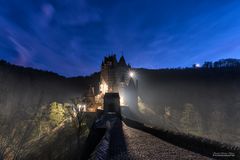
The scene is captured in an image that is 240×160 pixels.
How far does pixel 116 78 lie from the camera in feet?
169

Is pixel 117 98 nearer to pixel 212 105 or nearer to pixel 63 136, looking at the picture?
pixel 63 136

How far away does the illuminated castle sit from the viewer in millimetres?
49938

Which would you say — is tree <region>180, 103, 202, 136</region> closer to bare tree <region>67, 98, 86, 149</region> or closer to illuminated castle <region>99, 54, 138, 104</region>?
illuminated castle <region>99, 54, 138, 104</region>

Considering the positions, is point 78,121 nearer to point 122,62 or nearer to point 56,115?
point 56,115

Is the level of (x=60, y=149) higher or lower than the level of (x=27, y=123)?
lower

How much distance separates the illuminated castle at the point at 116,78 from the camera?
49938 millimetres

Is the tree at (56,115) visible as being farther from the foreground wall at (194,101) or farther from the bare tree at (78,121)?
the foreground wall at (194,101)

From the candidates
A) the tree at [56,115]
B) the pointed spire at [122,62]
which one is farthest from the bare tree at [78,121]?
the pointed spire at [122,62]

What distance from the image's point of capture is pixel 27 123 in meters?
45.0

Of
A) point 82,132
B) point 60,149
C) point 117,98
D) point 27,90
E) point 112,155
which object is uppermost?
point 27,90

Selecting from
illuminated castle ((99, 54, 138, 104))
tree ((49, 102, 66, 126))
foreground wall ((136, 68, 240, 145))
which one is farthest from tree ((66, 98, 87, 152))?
foreground wall ((136, 68, 240, 145))

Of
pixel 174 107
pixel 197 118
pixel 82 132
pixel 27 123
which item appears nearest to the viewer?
pixel 82 132

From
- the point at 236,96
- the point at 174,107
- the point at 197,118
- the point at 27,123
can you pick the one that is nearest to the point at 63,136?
the point at 27,123

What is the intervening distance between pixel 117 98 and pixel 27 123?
28.9 meters
